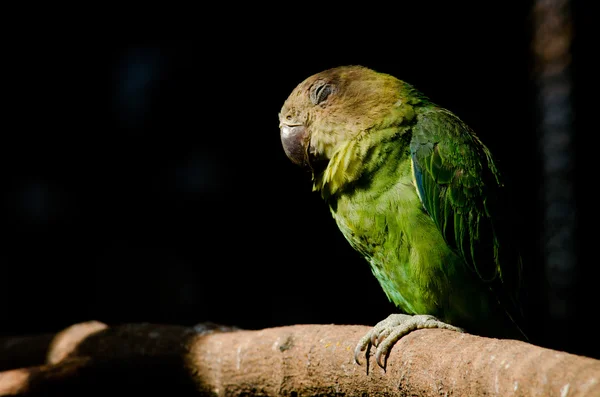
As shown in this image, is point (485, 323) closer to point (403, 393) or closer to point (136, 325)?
point (403, 393)

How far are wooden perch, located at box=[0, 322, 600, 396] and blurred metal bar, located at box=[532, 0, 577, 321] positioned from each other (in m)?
2.31

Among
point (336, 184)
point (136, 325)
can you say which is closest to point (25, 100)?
point (136, 325)

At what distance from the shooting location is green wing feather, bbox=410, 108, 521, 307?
213 cm

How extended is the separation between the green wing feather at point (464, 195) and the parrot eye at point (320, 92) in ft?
1.31

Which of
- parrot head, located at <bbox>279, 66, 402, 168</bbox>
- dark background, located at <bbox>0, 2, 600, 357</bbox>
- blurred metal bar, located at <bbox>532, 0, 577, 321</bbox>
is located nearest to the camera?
parrot head, located at <bbox>279, 66, 402, 168</bbox>

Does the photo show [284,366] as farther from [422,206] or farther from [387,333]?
[422,206]

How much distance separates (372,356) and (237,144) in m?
2.88

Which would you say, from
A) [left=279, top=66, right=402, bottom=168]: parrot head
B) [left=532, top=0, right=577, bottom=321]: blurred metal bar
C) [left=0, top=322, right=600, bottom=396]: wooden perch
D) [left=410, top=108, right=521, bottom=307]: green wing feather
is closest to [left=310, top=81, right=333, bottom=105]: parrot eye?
[left=279, top=66, right=402, bottom=168]: parrot head

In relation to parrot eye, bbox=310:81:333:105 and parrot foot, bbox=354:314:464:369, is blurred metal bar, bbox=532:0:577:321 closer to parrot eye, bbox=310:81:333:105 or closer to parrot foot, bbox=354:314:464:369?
parrot eye, bbox=310:81:333:105

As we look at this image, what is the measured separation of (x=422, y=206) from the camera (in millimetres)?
2119

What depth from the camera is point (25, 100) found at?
4.39 meters

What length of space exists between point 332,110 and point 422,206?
558mm

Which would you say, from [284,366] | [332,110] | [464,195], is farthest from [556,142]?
[284,366]

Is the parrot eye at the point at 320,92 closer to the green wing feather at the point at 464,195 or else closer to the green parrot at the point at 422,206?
the green parrot at the point at 422,206
